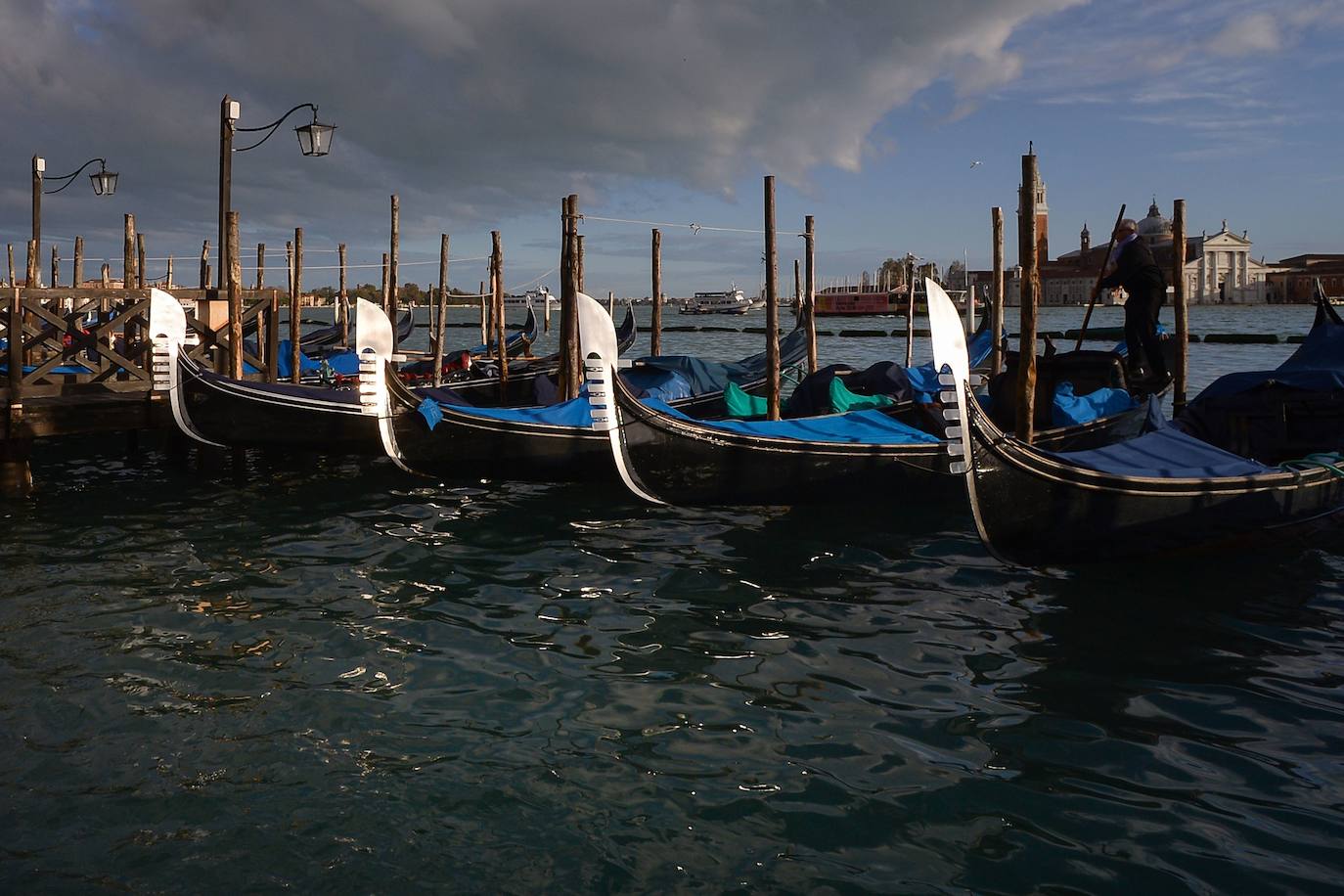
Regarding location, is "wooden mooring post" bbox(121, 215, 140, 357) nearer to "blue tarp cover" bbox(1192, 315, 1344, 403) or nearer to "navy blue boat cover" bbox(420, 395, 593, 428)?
"navy blue boat cover" bbox(420, 395, 593, 428)

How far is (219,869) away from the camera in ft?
8.85

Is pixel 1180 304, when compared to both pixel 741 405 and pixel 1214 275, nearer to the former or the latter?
pixel 741 405

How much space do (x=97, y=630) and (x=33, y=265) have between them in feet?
39.3

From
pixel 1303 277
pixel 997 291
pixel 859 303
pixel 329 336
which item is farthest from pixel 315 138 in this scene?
pixel 1303 277

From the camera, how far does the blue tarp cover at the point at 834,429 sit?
7.25m

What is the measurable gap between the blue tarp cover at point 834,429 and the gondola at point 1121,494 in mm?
1826

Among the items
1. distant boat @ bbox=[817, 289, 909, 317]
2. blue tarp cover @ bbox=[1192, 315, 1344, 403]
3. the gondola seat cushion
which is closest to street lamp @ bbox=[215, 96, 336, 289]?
the gondola seat cushion

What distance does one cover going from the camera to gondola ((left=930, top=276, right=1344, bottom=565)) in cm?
502

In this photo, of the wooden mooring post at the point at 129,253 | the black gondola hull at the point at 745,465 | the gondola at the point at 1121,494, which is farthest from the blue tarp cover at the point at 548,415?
the wooden mooring post at the point at 129,253

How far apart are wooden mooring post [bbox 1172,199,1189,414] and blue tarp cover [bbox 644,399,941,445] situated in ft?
10.8

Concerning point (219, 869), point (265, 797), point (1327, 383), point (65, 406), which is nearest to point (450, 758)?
point (265, 797)

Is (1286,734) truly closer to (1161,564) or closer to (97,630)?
(1161,564)

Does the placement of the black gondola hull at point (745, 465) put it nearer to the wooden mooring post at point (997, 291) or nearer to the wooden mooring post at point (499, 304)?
the wooden mooring post at point (997, 291)

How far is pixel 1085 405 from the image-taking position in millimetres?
8188
